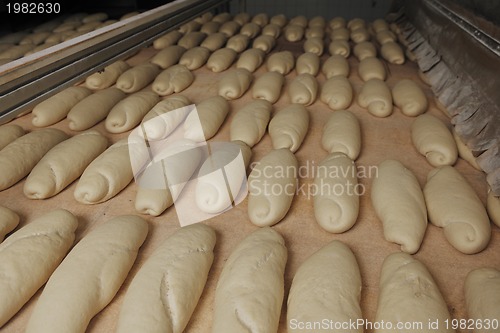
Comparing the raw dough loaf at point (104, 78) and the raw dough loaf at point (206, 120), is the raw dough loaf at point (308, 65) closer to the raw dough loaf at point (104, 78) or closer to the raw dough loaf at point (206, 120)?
the raw dough loaf at point (206, 120)

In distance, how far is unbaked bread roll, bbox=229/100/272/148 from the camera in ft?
6.92

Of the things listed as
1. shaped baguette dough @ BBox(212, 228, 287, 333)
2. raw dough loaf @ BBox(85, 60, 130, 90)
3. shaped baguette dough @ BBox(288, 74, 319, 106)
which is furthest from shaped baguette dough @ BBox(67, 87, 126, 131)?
shaped baguette dough @ BBox(212, 228, 287, 333)

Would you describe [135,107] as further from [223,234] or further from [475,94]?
[475,94]

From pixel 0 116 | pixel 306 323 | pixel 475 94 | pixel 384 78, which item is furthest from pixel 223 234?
pixel 384 78

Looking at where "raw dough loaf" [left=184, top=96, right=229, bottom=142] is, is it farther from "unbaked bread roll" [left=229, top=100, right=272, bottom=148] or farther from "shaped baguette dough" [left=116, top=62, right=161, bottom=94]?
"shaped baguette dough" [left=116, top=62, right=161, bottom=94]

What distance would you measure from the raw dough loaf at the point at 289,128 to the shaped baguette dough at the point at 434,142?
625 millimetres

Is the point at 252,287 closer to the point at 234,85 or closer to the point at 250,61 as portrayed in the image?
the point at 234,85

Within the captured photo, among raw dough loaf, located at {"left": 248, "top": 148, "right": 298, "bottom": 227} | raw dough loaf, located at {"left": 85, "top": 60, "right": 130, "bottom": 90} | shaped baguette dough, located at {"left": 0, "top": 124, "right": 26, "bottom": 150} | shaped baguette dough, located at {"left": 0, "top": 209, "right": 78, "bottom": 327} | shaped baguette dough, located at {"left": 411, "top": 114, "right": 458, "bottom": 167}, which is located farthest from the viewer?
raw dough loaf, located at {"left": 85, "top": 60, "right": 130, "bottom": 90}

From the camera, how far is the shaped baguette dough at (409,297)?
116cm

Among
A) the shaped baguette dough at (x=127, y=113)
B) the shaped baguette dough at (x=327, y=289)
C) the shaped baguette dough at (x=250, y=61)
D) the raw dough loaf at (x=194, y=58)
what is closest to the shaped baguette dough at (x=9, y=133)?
the shaped baguette dough at (x=127, y=113)

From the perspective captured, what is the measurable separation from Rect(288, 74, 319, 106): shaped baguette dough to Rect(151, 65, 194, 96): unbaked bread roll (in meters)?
0.77

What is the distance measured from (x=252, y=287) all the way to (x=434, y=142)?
1337 mm

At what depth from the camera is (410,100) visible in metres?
2.42

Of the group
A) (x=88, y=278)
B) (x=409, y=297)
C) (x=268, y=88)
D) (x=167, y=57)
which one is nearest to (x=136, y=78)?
(x=167, y=57)
